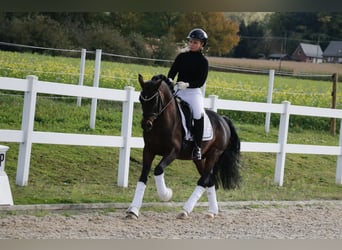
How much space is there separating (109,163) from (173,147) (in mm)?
3542

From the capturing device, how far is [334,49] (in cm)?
2481

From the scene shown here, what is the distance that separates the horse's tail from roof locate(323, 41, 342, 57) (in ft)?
56.8

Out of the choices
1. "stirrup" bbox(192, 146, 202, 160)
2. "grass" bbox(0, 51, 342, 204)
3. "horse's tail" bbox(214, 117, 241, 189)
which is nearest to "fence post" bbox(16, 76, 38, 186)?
"grass" bbox(0, 51, 342, 204)

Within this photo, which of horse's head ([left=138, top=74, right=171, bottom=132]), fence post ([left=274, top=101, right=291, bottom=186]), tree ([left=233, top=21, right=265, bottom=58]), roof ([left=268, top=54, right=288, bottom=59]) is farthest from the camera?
roof ([left=268, top=54, right=288, bottom=59])

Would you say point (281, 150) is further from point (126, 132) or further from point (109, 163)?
point (126, 132)

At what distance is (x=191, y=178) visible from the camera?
1045cm

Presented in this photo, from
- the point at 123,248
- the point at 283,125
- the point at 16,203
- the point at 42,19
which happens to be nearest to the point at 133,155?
the point at 283,125

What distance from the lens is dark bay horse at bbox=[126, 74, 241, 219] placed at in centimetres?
654

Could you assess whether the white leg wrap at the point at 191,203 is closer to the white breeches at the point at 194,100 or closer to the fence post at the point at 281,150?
the white breeches at the point at 194,100

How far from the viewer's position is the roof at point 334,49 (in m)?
24.5

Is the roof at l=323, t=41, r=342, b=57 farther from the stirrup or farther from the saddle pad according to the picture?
the stirrup

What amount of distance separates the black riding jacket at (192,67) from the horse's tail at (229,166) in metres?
0.94

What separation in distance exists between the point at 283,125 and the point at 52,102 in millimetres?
4277
